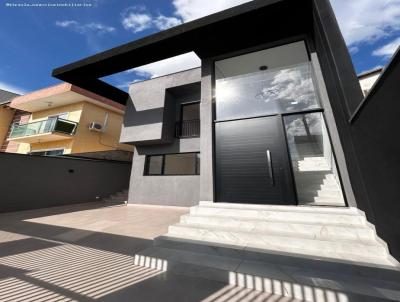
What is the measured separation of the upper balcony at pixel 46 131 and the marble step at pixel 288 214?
34.8ft

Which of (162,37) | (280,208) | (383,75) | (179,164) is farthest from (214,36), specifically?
(179,164)

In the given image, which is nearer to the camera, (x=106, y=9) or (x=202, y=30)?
(x=202, y=30)

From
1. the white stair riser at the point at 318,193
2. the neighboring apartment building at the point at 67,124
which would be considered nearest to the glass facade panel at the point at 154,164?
the neighboring apartment building at the point at 67,124

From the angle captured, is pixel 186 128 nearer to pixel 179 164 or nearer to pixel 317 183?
pixel 179 164

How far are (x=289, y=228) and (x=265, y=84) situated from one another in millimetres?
3097

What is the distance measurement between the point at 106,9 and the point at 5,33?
16.9ft

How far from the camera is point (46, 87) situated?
445 inches

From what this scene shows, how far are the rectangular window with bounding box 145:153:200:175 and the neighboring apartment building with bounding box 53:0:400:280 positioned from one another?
165 inches

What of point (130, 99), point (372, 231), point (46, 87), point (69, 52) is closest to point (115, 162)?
point (130, 99)

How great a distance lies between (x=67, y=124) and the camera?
10703 millimetres

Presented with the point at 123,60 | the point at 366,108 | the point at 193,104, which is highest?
the point at 193,104

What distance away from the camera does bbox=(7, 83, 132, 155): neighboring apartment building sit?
1064 cm

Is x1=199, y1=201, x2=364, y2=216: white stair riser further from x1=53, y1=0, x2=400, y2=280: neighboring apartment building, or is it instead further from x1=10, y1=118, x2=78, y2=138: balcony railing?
x1=10, y1=118, x2=78, y2=138: balcony railing

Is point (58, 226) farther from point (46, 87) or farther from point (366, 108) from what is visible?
point (46, 87)
